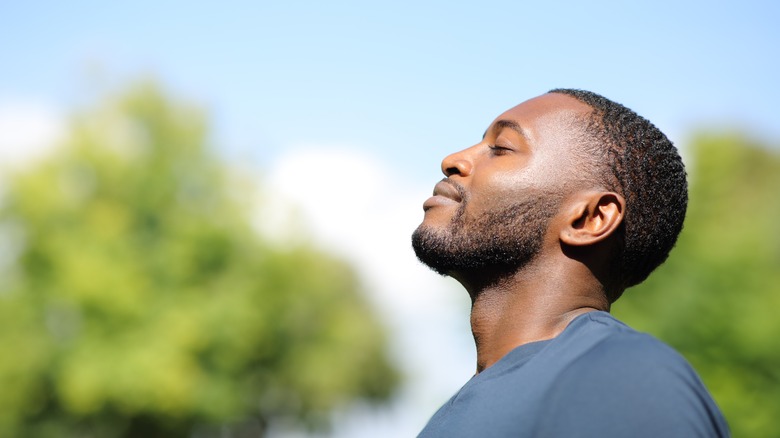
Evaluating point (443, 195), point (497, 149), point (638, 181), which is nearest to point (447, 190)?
point (443, 195)

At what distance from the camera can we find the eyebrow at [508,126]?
9.83 feet

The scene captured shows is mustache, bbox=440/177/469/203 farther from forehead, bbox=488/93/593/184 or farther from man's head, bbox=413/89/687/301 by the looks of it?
forehead, bbox=488/93/593/184

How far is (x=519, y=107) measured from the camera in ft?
10.3

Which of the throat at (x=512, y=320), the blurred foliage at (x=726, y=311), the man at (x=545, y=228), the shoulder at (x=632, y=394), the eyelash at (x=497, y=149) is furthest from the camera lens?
the blurred foliage at (x=726, y=311)

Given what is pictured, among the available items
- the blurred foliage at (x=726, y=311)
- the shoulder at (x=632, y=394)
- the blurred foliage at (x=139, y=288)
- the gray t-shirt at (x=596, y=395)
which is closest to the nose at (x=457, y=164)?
the gray t-shirt at (x=596, y=395)

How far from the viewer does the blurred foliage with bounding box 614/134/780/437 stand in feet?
57.3

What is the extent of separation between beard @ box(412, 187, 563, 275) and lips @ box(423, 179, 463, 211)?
0.08 m

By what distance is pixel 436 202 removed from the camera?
3068mm

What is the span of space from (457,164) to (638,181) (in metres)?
0.60

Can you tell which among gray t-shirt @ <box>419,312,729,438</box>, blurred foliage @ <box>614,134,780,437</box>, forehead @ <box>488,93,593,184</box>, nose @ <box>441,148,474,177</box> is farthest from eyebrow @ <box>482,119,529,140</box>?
blurred foliage @ <box>614,134,780,437</box>

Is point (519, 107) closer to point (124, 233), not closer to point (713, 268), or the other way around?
point (713, 268)

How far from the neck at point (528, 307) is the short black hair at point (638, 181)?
0.18 metres

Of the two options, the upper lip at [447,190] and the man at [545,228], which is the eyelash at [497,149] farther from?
the upper lip at [447,190]

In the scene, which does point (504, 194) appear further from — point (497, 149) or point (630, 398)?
point (630, 398)
